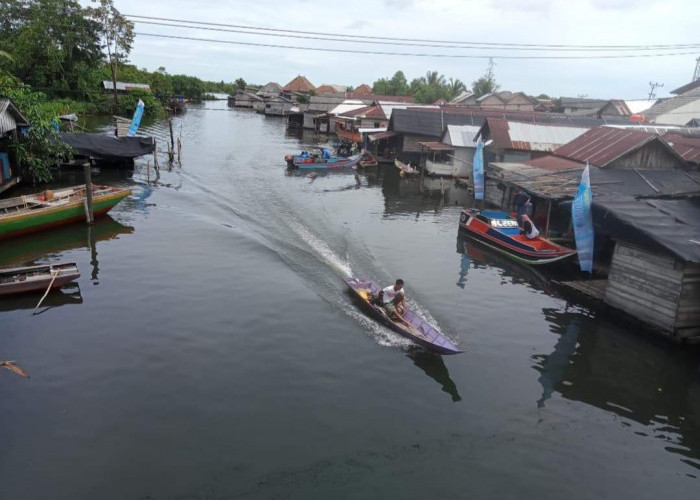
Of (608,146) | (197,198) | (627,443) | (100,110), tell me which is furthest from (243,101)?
(627,443)

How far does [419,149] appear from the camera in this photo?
4903 cm

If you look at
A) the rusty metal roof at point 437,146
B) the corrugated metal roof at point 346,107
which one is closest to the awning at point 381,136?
the rusty metal roof at point 437,146

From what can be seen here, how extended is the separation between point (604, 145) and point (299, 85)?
10281 centimetres

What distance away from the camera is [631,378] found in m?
15.0

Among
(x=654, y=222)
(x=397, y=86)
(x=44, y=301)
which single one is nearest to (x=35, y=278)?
(x=44, y=301)

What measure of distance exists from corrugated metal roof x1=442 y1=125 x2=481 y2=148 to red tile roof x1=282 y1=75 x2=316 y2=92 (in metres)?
82.5

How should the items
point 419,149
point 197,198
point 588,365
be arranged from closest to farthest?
point 588,365, point 197,198, point 419,149

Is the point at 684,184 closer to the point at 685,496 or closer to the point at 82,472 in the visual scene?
the point at 685,496

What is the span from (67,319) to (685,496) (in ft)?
57.7

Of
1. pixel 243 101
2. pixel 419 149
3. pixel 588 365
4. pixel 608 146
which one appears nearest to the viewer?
pixel 588 365

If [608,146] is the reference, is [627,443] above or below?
below

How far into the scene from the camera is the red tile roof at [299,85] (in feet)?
398

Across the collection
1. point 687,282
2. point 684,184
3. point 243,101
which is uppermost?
point 243,101

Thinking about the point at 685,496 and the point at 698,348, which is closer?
the point at 685,496
